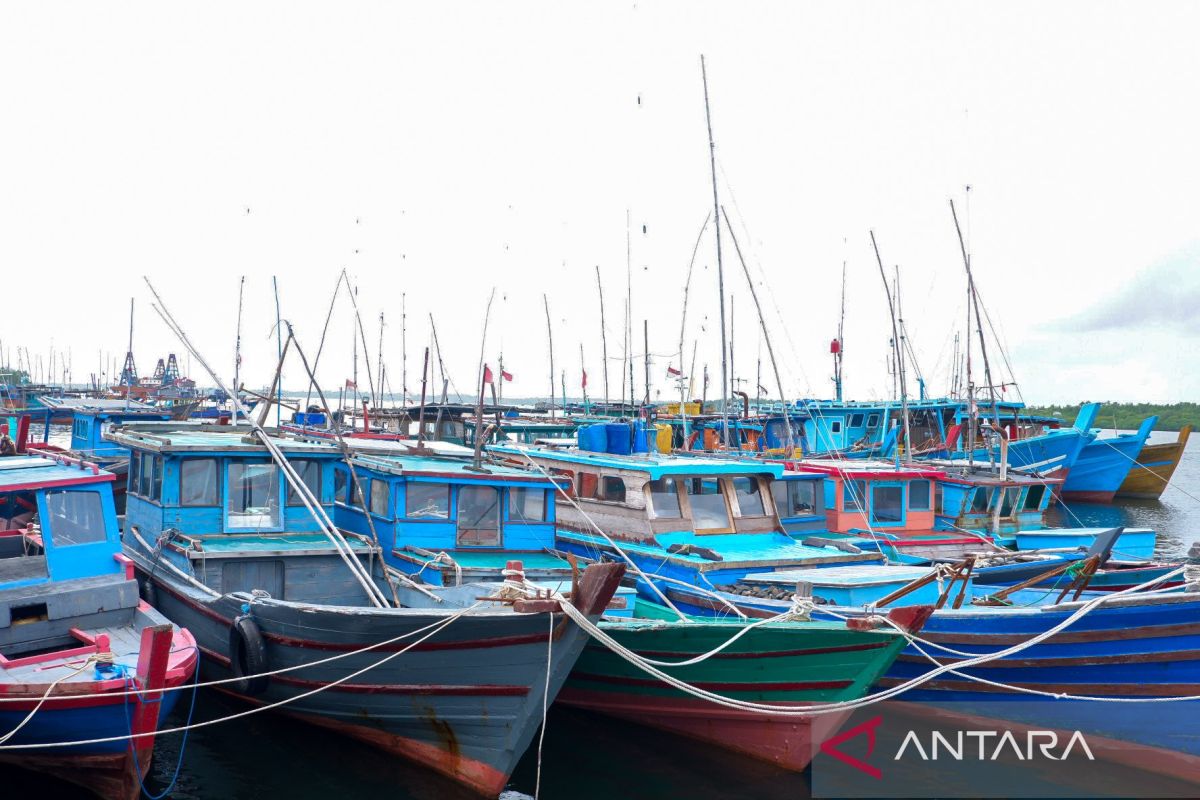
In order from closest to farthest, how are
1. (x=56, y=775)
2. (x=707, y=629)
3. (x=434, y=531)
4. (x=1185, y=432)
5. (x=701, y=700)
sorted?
1. (x=56, y=775)
2. (x=707, y=629)
3. (x=701, y=700)
4. (x=434, y=531)
5. (x=1185, y=432)

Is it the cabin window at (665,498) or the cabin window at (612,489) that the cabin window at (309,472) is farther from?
the cabin window at (665,498)

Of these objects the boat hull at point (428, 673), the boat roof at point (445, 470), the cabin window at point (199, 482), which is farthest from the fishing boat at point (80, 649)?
the boat roof at point (445, 470)

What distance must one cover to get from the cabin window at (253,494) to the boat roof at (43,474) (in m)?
2.45

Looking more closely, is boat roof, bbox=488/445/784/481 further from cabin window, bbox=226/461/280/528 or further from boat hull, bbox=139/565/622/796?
boat hull, bbox=139/565/622/796

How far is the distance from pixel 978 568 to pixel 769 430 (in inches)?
1020

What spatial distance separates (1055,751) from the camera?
1187cm

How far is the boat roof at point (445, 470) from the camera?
13.9 m

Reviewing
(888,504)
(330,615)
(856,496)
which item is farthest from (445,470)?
(888,504)

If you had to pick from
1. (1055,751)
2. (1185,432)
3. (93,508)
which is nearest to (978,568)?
(1055,751)

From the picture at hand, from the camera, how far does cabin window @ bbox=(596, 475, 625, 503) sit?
15.8 m

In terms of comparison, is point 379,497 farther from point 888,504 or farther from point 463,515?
point 888,504

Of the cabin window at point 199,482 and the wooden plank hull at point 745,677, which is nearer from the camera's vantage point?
the wooden plank hull at point 745,677

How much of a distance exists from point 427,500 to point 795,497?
802cm

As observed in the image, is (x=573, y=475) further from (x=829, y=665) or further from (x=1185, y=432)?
(x=1185, y=432)
